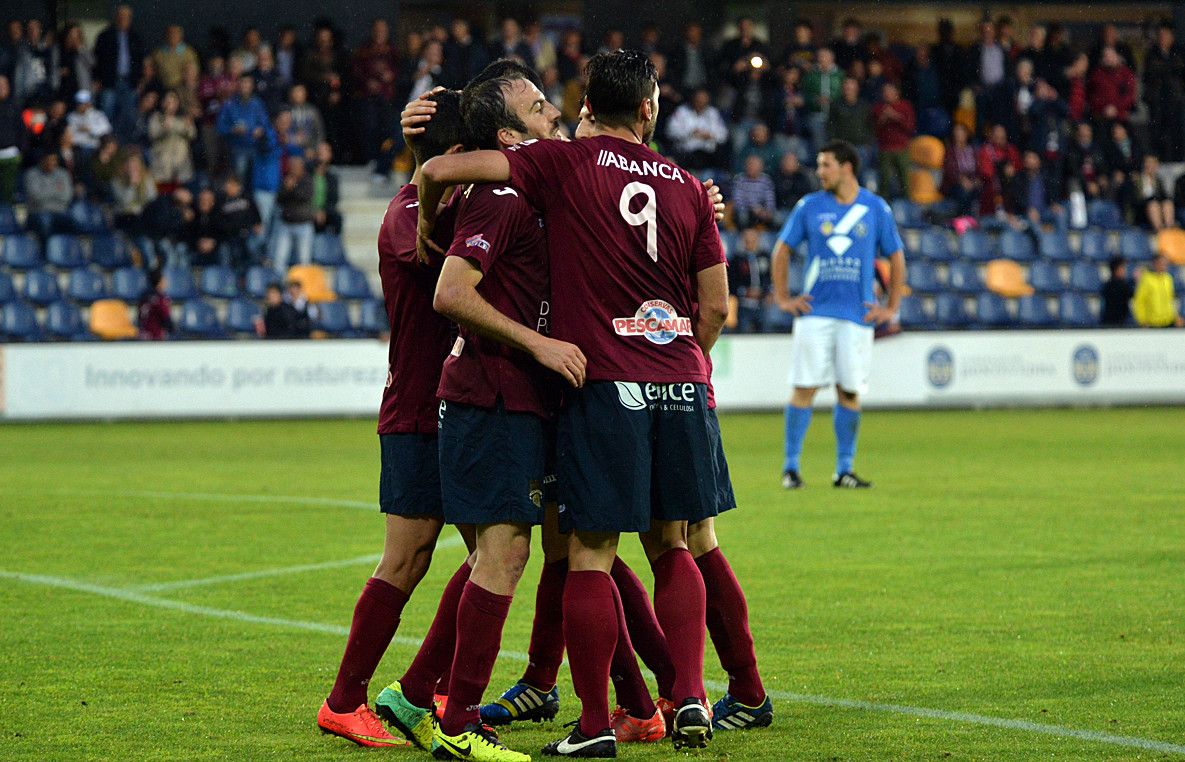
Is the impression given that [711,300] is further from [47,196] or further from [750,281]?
[47,196]

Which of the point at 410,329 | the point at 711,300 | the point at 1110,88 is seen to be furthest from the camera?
the point at 1110,88

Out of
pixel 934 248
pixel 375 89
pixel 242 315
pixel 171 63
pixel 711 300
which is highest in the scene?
pixel 171 63

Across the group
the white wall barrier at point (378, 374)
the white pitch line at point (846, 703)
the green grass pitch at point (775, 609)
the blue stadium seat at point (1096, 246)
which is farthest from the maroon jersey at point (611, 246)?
the blue stadium seat at point (1096, 246)

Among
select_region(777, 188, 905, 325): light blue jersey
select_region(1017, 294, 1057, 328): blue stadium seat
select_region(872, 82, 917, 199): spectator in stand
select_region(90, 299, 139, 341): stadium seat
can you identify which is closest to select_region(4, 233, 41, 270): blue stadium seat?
select_region(90, 299, 139, 341): stadium seat

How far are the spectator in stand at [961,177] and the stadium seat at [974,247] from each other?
Answer: 26.4 inches

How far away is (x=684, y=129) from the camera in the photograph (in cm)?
2439

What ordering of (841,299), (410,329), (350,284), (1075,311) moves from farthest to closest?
(1075,311), (350,284), (841,299), (410,329)

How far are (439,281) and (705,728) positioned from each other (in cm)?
143

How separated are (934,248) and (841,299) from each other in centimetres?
1320

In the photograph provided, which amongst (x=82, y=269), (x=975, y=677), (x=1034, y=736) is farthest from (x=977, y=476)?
(x=82, y=269)

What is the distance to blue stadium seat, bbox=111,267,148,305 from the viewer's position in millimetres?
22172

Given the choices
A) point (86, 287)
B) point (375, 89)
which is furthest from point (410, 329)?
point (375, 89)

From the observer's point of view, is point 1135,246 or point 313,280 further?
point 1135,246

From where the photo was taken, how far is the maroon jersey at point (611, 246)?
15.3 ft
